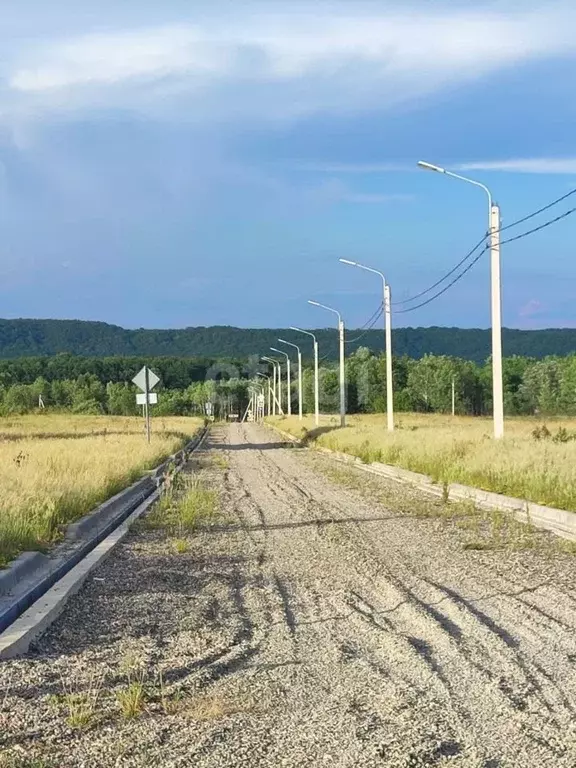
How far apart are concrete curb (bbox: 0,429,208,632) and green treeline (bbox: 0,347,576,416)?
340 feet

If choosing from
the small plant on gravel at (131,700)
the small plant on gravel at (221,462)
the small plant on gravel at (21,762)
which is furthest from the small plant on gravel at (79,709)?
the small plant on gravel at (221,462)

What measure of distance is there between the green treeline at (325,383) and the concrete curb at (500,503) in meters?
95.0

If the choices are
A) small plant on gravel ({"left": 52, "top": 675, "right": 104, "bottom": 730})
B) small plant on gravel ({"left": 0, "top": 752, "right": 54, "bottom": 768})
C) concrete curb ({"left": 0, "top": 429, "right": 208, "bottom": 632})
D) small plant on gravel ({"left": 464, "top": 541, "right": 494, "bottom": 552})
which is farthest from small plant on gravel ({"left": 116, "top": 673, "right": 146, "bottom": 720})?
small plant on gravel ({"left": 464, "top": 541, "right": 494, "bottom": 552})

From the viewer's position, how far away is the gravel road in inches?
200

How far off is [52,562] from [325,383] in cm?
12599

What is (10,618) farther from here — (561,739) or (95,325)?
(95,325)

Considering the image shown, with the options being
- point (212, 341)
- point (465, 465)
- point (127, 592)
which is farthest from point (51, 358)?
point (127, 592)

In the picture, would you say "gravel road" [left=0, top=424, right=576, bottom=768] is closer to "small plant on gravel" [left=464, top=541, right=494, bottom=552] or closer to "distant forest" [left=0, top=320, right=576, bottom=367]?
"small plant on gravel" [left=464, top=541, right=494, bottom=552]

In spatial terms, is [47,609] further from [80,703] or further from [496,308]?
[496,308]

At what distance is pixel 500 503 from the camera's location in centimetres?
1766

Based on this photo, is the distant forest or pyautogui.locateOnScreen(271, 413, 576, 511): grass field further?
the distant forest

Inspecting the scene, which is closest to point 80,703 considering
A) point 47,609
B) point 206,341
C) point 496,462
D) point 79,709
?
point 79,709

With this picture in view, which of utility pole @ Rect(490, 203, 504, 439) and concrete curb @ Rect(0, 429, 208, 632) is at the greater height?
utility pole @ Rect(490, 203, 504, 439)

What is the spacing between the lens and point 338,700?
19.3ft
